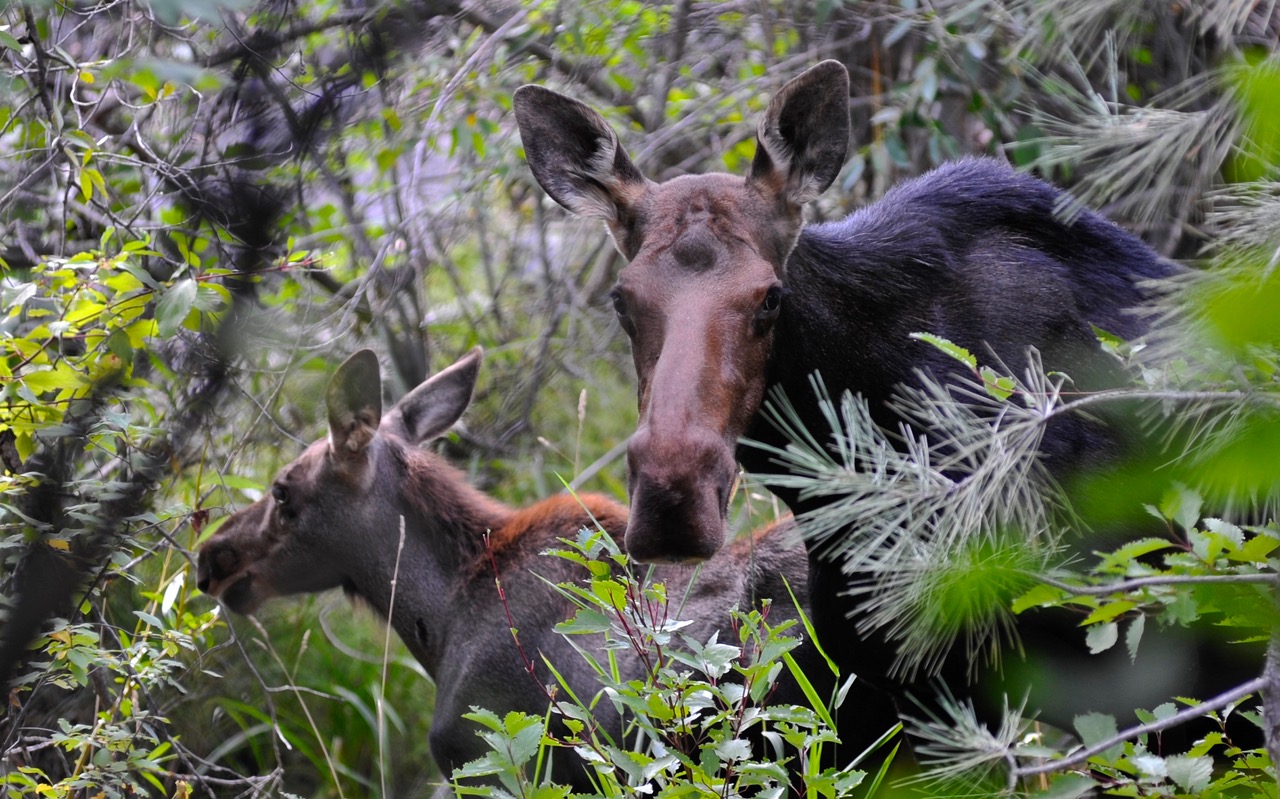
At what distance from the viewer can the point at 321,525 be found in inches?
227

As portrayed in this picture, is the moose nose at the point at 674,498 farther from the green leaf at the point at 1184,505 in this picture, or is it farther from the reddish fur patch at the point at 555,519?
the reddish fur patch at the point at 555,519

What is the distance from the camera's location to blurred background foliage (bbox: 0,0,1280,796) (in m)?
3.23

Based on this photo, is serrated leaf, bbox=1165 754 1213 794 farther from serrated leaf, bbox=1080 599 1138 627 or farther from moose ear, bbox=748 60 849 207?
moose ear, bbox=748 60 849 207

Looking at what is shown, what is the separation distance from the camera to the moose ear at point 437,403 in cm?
602

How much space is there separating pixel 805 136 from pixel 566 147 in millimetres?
788

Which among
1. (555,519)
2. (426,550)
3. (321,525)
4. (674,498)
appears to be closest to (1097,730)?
(674,498)

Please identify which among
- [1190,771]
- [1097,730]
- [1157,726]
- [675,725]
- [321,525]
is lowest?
[321,525]

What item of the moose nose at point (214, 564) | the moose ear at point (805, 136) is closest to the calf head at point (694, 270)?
the moose ear at point (805, 136)

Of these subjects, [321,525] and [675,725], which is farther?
[321,525]

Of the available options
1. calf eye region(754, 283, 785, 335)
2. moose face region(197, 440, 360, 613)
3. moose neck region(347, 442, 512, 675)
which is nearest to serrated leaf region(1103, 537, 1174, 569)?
calf eye region(754, 283, 785, 335)

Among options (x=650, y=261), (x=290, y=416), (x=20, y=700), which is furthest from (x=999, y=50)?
(x=20, y=700)

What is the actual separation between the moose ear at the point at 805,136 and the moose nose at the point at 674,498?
107 cm

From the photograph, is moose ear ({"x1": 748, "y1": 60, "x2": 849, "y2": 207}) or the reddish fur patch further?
the reddish fur patch

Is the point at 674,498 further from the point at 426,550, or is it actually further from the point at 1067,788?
the point at 426,550
